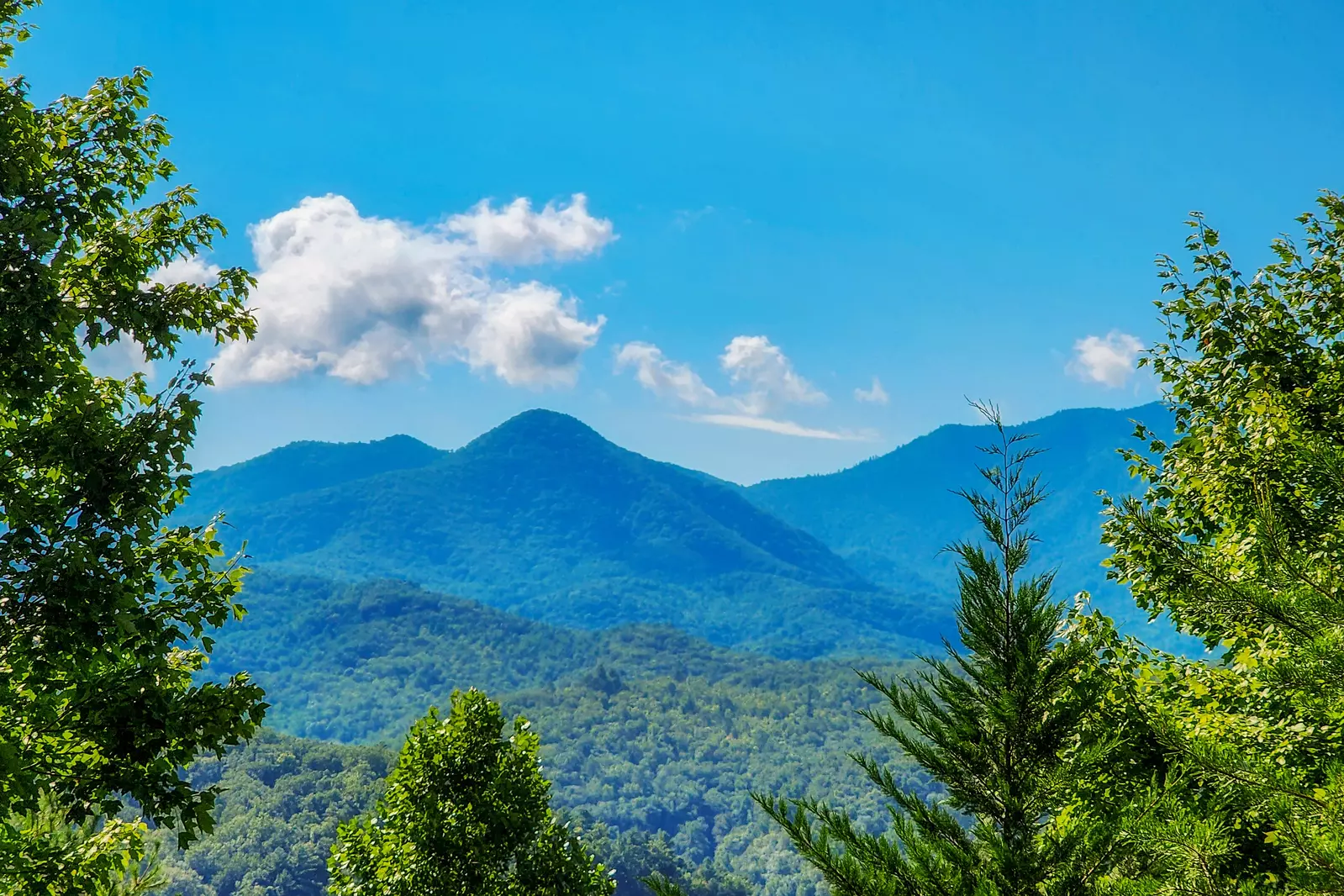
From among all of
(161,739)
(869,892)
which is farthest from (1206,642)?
(161,739)

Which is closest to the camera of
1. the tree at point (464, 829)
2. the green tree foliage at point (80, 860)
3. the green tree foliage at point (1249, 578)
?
the green tree foliage at point (1249, 578)

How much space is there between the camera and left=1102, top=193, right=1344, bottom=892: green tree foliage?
17.6 feet

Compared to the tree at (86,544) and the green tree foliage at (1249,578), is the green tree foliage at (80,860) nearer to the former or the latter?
the tree at (86,544)

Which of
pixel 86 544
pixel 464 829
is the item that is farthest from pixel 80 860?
pixel 464 829

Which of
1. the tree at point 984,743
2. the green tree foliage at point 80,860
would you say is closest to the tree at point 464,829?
→ the green tree foliage at point 80,860

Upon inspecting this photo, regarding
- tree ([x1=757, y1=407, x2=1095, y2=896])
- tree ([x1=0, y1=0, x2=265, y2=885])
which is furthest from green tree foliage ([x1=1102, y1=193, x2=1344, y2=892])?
tree ([x1=0, y1=0, x2=265, y2=885])

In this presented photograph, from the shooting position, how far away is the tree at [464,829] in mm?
12172

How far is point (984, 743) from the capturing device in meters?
6.73

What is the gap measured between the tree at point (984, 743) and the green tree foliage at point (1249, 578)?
754 mm

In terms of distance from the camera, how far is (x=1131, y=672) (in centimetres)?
1166

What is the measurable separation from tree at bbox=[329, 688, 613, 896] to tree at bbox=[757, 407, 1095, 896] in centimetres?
681

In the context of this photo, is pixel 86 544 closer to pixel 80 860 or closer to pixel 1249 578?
pixel 80 860

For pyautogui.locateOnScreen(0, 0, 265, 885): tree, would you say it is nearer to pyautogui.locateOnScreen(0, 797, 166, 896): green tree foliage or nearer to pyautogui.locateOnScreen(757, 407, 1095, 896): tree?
pyautogui.locateOnScreen(0, 797, 166, 896): green tree foliage

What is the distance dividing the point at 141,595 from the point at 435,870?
21.0ft
